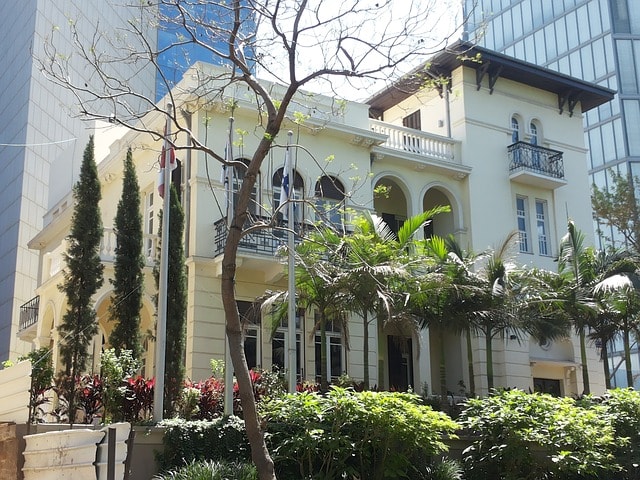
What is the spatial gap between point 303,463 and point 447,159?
1521cm

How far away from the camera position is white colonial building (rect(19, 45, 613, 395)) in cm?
2189

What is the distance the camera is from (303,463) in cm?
1418

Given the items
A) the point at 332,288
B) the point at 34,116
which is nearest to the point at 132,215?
the point at 332,288

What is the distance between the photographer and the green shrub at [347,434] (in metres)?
13.8

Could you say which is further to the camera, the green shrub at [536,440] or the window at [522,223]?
the window at [522,223]

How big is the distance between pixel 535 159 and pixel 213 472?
61.7 ft

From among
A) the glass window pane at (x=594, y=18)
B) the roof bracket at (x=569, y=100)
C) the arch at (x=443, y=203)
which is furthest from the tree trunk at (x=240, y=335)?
the glass window pane at (x=594, y=18)

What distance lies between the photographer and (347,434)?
14047 millimetres

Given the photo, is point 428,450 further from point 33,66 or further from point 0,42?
point 0,42

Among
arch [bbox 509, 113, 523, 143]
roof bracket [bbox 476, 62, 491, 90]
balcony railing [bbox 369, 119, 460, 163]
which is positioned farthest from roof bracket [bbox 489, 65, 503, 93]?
balcony railing [bbox 369, 119, 460, 163]

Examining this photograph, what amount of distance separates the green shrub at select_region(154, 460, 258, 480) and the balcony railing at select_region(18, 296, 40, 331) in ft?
51.8

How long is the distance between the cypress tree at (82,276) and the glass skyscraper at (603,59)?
36.1m

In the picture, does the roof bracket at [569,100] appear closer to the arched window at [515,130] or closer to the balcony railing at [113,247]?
the arched window at [515,130]

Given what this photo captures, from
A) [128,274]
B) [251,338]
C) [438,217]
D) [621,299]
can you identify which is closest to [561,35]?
[438,217]
